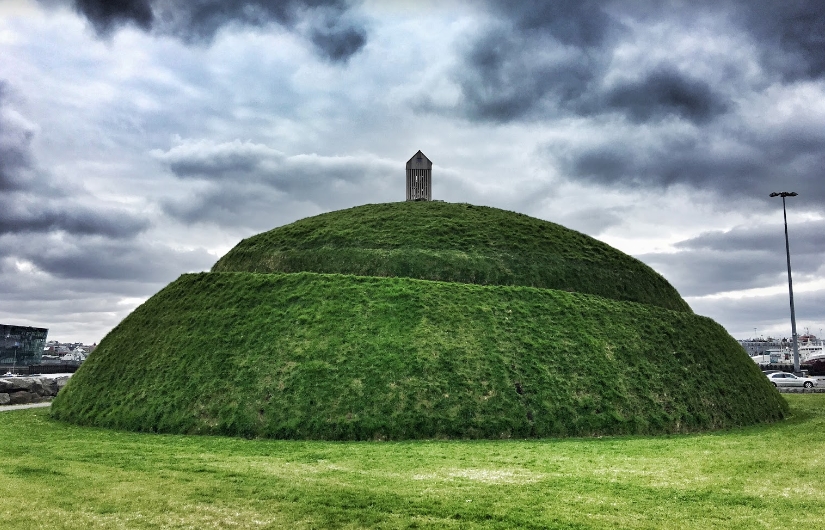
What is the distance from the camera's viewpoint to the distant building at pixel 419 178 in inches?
2223

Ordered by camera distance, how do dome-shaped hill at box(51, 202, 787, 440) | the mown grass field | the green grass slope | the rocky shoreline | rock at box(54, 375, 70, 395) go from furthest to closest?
rock at box(54, 375, 70, 395) < the rocky shoreline < dome-shaped hill at box(51, 202, 787, 440) < the green grass slope < the mown grass field

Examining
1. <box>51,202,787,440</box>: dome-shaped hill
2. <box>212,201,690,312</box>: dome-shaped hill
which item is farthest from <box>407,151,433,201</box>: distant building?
<box>51,202,787,440</box>: dome-shaped hill

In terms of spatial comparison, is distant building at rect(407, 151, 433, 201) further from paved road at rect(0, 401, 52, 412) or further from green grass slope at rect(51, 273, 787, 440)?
paved road at rect(0, 401, 52, 412)

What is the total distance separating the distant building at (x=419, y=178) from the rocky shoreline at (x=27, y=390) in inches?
1427

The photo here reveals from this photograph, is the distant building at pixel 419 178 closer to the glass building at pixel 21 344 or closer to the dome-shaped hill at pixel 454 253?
the dome-shaped hill at pixel 454 253

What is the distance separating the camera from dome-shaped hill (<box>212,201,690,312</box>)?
4003cm

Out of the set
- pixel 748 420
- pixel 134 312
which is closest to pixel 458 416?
pixel 748 420

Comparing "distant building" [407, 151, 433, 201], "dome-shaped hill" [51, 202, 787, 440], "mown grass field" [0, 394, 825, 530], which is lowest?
"mown grass field" [0, 394, 825, 530]

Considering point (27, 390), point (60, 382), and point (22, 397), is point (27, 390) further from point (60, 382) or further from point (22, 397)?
point (60, 382)

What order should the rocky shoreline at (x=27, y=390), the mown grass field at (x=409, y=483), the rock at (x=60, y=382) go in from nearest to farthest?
1. the mown grass field at (x=409, y=483)
2. the rocky shoreline at (x=27, y=390)
3. the rock at (x=60, y=382)

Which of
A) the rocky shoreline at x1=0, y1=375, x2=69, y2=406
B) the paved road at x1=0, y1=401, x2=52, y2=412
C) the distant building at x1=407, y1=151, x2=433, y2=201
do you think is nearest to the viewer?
the paved road at x1=0, y1=401, x2=52, y2=412

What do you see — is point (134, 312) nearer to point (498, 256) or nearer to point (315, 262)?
point (315, 262)

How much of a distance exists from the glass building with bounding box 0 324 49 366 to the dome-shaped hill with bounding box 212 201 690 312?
301ft

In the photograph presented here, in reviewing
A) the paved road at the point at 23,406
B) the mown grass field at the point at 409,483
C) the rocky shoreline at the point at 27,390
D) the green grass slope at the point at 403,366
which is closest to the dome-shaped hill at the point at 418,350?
the green grass slope at the point at 403,366
